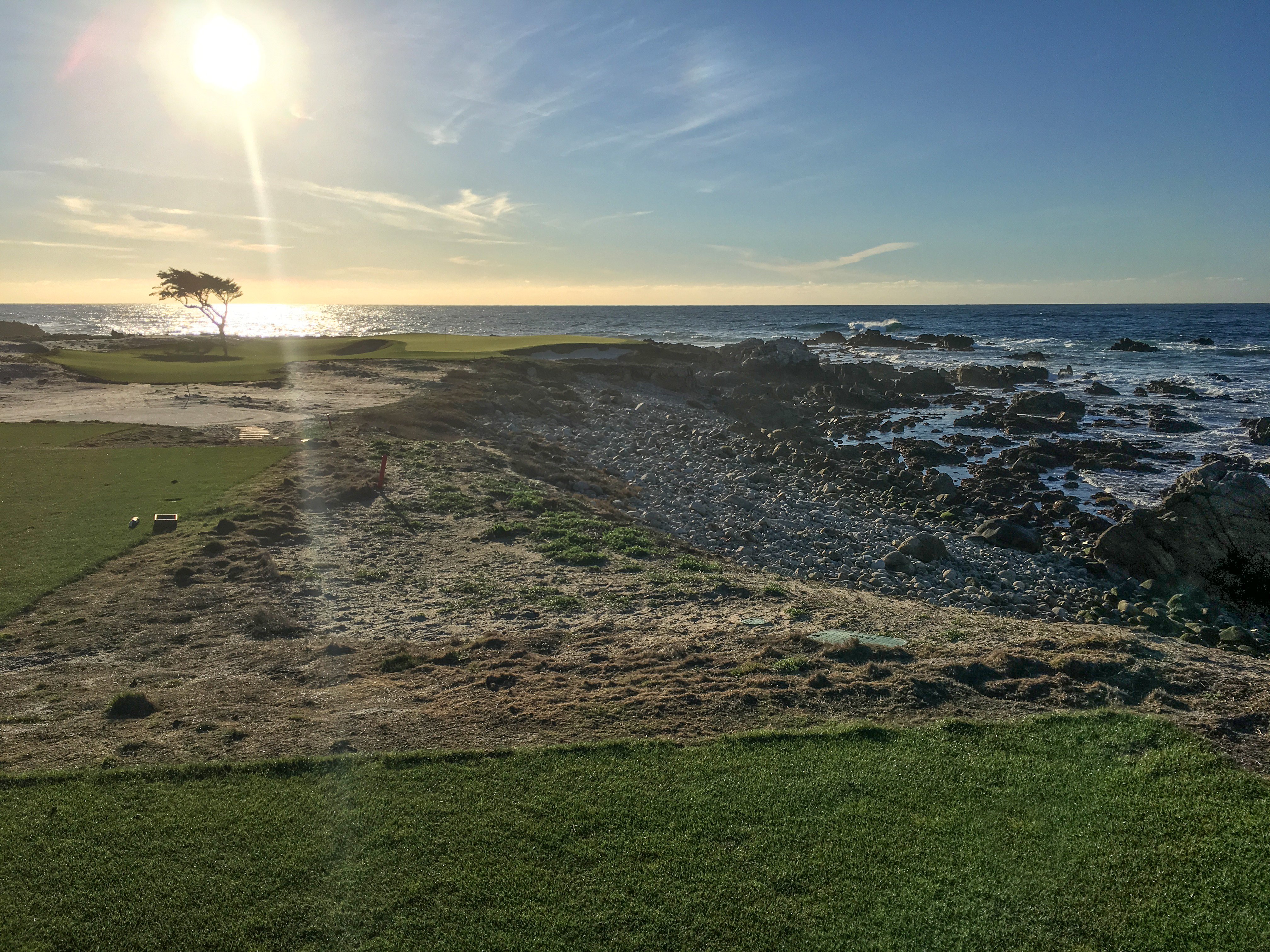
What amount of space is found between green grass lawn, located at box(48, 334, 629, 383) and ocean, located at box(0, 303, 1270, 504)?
25368 mm

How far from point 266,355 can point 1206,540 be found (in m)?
47.2

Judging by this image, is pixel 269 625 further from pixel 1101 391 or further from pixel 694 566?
pixel 1101 391

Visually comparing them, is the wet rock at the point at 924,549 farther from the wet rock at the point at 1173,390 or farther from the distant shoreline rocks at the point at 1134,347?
the distant shoreline rocks at the point at 1134,347

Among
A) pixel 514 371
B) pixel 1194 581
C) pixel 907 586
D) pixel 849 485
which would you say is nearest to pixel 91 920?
pixel 907 586

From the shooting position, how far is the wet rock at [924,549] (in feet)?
49.0

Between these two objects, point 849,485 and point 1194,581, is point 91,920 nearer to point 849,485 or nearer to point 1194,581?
point 1194,581

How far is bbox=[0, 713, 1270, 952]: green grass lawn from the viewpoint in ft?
14.4

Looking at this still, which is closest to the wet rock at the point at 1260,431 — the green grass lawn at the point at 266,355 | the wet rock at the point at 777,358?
the wet rock at the point at 777,358

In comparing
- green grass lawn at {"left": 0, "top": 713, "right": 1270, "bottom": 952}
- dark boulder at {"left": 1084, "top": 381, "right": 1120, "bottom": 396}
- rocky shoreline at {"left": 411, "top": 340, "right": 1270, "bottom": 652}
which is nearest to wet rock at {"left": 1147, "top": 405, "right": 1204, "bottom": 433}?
rocky shoreline at {"left": 411, "top": 340, "right": 1270, "bottom": 652}

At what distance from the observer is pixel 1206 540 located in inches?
569

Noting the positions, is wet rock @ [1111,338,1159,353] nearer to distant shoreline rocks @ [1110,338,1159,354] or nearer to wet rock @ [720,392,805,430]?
distant shoreline rocks @ [1110,338,1159,354]

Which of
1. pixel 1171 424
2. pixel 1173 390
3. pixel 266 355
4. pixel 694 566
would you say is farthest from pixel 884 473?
pixel 266 355

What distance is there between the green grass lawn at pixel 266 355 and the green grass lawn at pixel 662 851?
104 ft

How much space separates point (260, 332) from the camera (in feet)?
342
